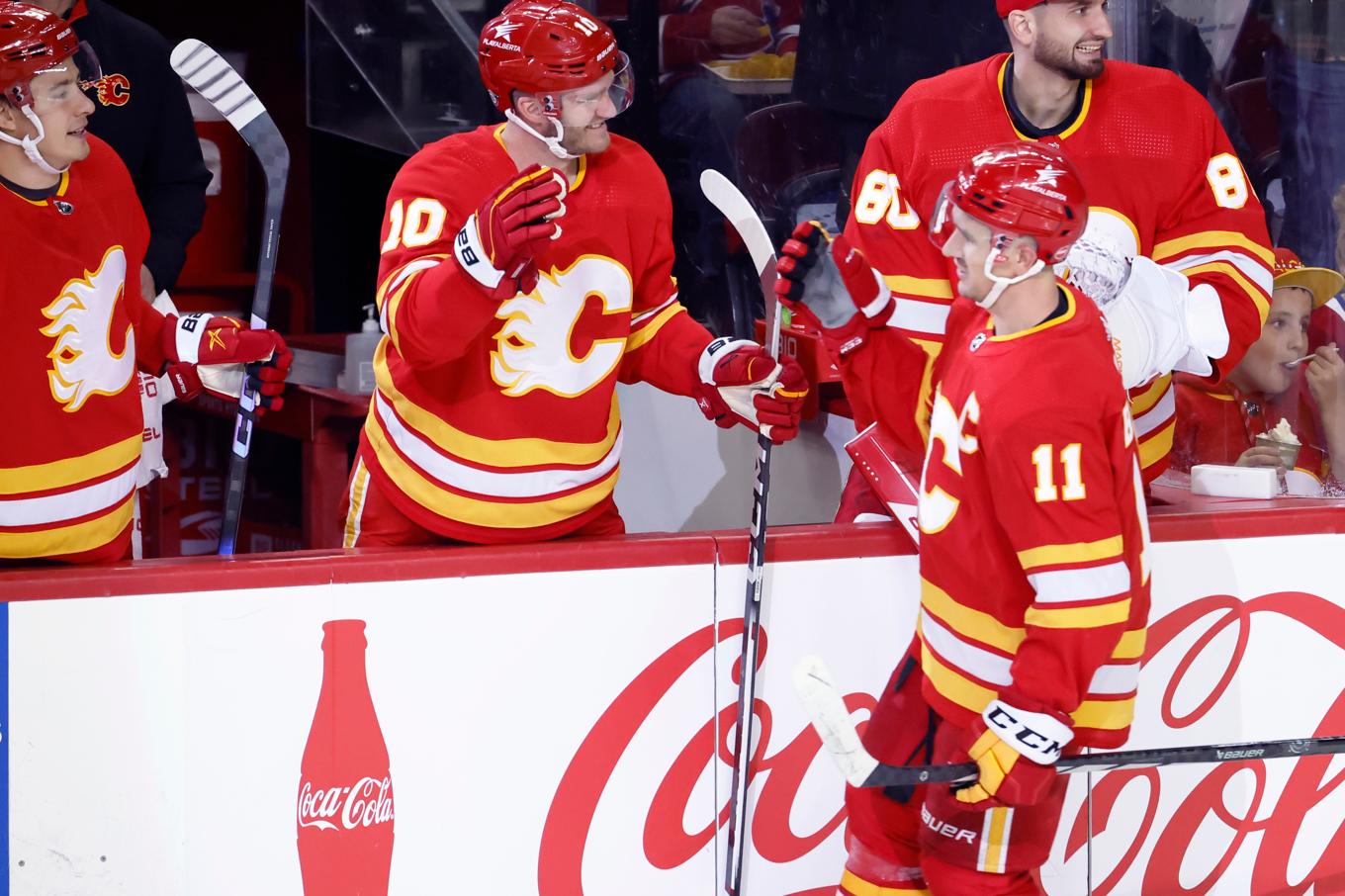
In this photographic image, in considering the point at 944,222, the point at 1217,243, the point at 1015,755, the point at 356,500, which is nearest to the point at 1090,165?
the point at 1217,243

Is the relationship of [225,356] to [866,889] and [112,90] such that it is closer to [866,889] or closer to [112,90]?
[112,90]

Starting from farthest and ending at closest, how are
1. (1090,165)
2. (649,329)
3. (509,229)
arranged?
1. (649,329)
2. (1090,165)
3. (509,229)

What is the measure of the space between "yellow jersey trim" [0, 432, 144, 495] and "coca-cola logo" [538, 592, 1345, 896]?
85cm

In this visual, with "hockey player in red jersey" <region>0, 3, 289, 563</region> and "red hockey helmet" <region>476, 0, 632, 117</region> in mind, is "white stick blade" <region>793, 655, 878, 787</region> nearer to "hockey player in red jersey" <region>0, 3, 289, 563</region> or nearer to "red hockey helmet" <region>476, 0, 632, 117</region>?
"red hockey helmet" <region>476, 0, 632, 117</region>

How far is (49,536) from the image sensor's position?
7.45ft

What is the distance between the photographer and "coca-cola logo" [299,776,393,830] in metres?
2.21

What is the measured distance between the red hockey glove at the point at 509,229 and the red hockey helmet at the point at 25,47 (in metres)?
0.65

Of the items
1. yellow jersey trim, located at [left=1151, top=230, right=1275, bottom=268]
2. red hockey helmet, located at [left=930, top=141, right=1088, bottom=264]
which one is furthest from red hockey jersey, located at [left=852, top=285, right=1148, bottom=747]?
yellow jersey trim, located at [left=1151, top=230, right=1275, bottom=268]

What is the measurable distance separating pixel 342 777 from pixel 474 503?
1.62ft

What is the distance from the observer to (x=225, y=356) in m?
2.49

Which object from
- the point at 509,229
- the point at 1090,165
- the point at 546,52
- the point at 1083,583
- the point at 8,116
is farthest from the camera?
the point at 1090,165

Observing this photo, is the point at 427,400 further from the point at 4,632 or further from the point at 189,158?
the point at 189,158

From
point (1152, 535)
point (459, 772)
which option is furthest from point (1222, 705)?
point (459, 772)

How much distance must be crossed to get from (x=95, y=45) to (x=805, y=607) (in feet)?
6.37
